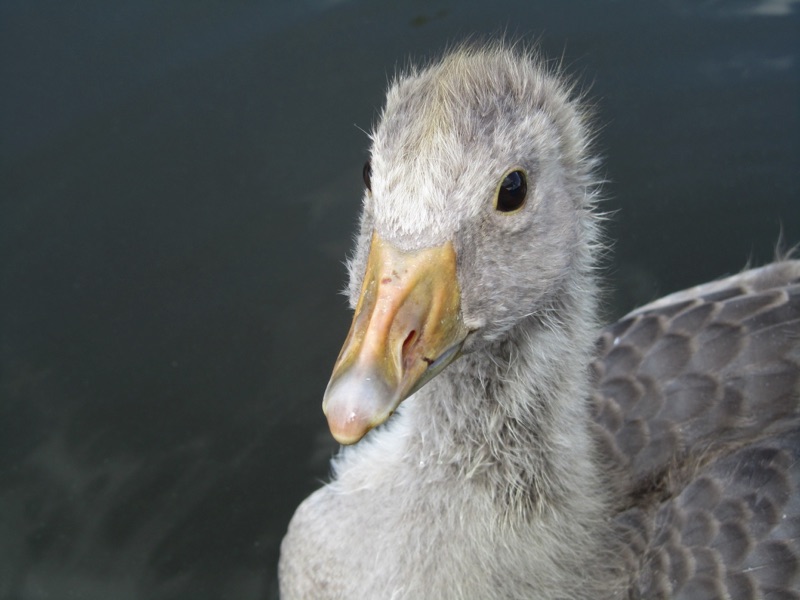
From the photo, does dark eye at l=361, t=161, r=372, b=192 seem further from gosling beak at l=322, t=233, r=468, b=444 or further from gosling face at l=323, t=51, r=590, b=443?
gosling beak at l=322, t=233, r=468, b=444

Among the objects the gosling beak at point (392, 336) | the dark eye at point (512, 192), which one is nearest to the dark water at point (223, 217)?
the dark eye at point (512, 192)

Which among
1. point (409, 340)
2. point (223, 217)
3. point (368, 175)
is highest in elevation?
point (223, 217)

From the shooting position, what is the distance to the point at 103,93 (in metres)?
5.20

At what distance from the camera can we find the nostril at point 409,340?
6.44 feet

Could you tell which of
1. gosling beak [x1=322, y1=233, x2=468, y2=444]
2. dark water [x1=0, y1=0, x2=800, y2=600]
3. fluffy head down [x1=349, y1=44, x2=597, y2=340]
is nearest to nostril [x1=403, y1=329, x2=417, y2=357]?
gosling beak [x1=322, y1=233, x2=468, y2=444]

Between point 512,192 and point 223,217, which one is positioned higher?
point 223,217

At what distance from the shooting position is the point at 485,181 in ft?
6.98

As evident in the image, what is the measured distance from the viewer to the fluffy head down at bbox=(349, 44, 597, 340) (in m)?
2.08

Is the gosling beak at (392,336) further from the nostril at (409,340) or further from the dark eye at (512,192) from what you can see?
the dark eye at (512,192)

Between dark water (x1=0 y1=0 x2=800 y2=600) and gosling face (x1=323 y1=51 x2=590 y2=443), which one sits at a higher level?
dark water (x1=0 y1=0 x2=800 y2=600)

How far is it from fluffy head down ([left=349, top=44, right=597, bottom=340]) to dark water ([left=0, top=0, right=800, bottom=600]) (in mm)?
1665

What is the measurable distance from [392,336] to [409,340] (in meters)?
0.05

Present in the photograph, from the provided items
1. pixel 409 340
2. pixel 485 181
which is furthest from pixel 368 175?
pixel 409 340

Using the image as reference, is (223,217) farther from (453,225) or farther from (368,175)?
(453,225)
